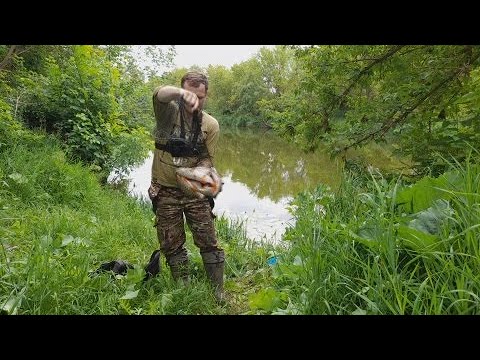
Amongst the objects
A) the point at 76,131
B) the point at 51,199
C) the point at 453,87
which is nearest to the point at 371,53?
the point at 453,87

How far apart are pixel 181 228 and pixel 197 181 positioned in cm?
55

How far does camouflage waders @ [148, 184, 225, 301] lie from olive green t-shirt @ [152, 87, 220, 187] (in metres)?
0.11

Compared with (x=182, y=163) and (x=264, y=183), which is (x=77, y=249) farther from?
(x=264, y=183)

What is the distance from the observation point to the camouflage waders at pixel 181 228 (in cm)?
328

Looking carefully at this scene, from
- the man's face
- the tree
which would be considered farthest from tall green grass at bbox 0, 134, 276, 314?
the tree

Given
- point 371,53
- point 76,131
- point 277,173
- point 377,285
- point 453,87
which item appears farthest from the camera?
point 277,173

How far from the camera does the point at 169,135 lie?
10.4 ft

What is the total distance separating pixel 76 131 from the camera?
843 centimetres

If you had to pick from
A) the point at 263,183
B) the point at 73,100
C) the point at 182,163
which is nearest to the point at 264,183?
the point at 263,183

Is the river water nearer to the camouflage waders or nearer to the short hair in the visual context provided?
the camouflage waders

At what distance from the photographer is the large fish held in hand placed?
3051 mm

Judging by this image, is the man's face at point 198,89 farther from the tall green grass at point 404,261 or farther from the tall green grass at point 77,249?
the tall green grass at point 77,249

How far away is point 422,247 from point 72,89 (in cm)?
834

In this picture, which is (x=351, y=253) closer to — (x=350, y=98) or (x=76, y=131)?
(x=350, y=98)
